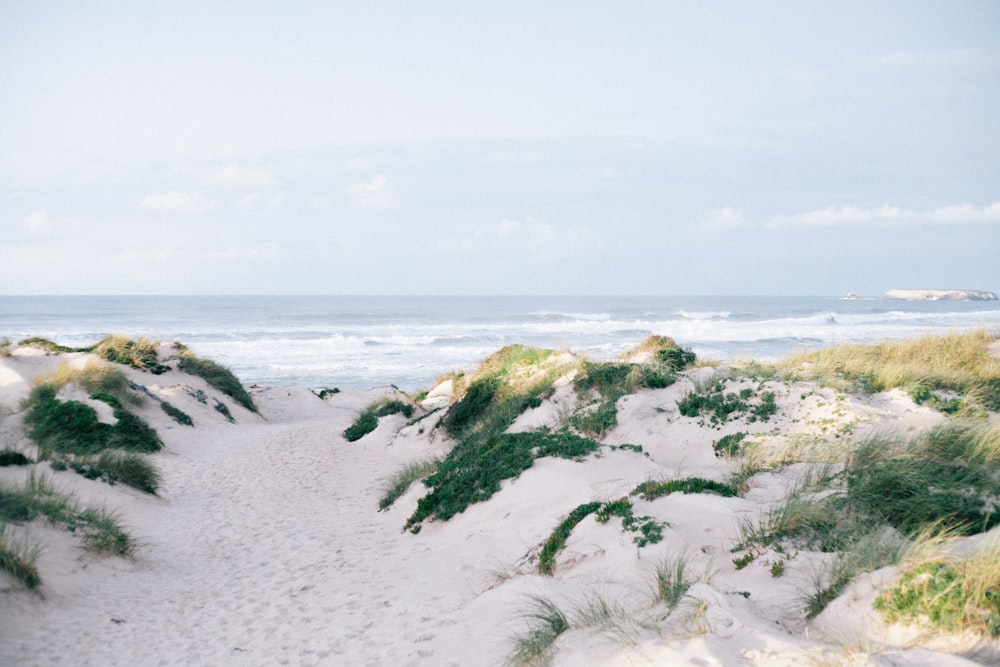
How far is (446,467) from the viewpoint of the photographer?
1114 cm

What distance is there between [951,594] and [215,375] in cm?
2449

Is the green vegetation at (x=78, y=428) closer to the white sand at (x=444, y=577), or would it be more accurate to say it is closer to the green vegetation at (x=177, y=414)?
the white sand at (x=444, y=577)

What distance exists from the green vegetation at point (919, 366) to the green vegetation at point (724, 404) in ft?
4.10

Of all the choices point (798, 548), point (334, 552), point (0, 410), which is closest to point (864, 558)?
point (798, 548)

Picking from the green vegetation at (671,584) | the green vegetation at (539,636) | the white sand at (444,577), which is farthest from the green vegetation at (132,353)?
the green vegetation at (671,584)

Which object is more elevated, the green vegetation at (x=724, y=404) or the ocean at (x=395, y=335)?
the green vegetation at (x=724, y=404)

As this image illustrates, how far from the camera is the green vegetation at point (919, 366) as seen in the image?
34.5 feet

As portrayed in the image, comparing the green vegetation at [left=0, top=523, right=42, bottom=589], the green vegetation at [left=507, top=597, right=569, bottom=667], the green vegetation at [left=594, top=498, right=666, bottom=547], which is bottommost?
the green vegetation at [left=0, top=523, right=42, bottom=589]

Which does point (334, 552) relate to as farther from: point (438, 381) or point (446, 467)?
point (438, 381)

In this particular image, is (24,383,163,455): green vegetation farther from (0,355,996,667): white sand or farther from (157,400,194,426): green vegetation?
(157,400,194,426): green vegetation

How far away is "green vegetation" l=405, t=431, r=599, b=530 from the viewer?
376 inches

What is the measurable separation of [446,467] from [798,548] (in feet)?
22.3

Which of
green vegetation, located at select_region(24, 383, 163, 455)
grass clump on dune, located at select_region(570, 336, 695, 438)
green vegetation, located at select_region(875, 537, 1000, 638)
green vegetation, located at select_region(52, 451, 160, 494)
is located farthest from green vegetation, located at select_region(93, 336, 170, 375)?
green vegetation, located at select_region(875, 537, 1000, 638)

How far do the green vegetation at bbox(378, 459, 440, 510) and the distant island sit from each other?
177871 millimetres
